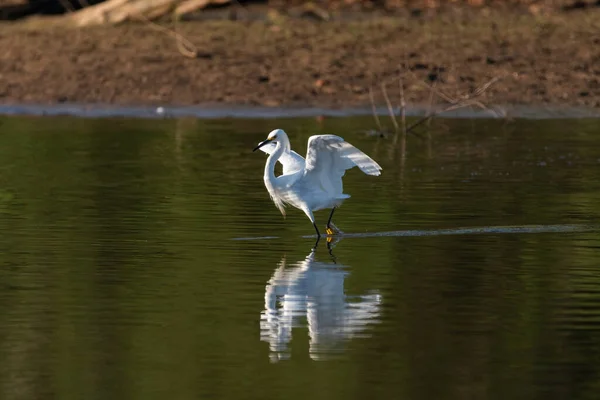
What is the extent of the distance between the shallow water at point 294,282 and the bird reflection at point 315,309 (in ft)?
0.08

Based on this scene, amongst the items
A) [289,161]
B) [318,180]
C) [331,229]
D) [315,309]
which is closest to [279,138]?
[289,161]

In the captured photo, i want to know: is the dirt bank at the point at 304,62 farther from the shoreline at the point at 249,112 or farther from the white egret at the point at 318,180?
the white egret at the point at 318,180

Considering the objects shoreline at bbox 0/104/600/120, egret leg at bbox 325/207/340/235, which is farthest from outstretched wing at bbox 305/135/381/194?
shoreline at bbox 0/104/600/120

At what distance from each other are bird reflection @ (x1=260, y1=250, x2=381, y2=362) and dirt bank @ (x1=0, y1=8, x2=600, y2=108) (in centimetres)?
1290

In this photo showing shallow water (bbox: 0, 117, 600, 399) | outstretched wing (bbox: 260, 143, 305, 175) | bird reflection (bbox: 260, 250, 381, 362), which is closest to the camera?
shallow water (bbox: 0, 117, 600, 399)

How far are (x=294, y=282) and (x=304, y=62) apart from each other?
47.9 ft

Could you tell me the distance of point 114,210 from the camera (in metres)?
14.4

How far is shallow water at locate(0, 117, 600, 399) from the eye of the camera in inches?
315

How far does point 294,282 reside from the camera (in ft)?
35.0

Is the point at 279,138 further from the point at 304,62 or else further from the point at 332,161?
the point at 304,62

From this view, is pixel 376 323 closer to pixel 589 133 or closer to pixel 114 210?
pixel 114 210

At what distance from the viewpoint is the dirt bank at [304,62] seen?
24125 millimetres

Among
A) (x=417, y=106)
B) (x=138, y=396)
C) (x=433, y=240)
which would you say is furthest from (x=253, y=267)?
(x=417, y=106)

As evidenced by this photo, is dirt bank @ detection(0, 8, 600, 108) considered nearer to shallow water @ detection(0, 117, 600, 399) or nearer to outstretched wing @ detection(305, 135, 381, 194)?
shallow water @ detection(0, 117, 600, 399)
